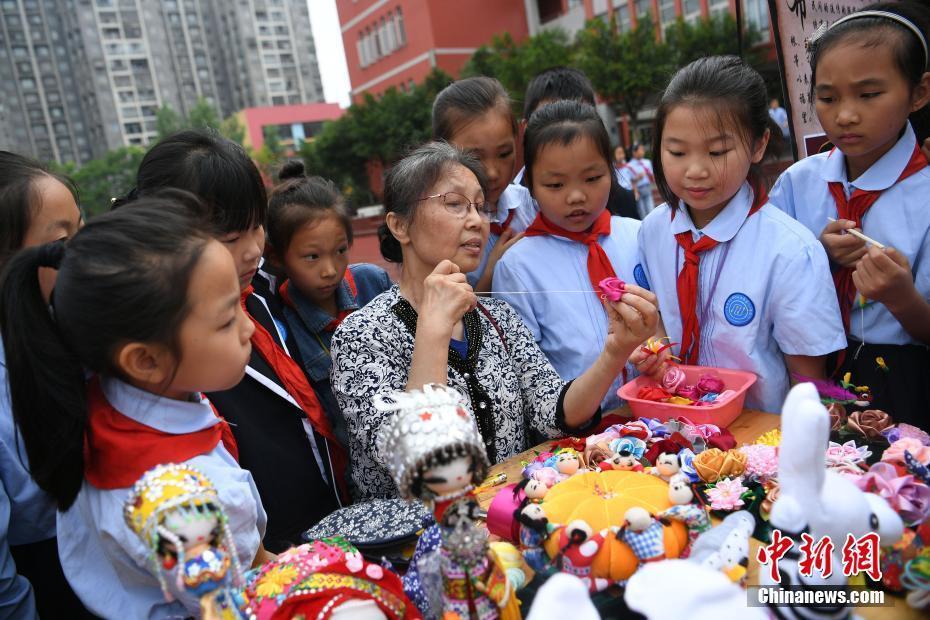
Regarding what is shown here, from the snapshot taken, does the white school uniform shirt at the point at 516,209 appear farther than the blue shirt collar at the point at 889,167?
Yes

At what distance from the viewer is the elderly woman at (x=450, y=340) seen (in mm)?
1549

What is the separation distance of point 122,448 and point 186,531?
1.20ft

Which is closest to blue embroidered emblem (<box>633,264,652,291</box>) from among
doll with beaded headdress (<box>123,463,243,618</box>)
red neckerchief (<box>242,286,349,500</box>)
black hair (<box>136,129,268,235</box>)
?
red neckerchief (<box>242,286,349,500</box>)

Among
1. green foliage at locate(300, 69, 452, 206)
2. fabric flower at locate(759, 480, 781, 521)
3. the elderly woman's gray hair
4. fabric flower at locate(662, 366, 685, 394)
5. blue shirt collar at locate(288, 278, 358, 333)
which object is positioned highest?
green foliage at locate(300, 69, 452, 206)

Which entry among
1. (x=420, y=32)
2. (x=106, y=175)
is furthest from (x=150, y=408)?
(x=106, y=175)

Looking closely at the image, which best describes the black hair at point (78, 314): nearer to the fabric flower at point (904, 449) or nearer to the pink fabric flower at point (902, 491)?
the pink fabric flower at point (902, 491)

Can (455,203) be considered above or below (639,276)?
above

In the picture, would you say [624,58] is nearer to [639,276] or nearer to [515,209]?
[515,209]

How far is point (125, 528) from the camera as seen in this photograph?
1.09m

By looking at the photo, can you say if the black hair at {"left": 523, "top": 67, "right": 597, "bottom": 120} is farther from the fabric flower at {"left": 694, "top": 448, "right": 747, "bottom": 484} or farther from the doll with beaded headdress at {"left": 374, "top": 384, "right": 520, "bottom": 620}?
the doll with beaded headdress at {"left": 374, "top": 384, "right": 520, "bottom": 620}

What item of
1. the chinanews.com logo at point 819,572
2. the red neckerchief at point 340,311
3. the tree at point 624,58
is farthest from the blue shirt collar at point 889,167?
the tree at point 624,58

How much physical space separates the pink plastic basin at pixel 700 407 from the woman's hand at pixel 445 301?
2.06ft

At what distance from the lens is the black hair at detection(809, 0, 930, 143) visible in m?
1.70

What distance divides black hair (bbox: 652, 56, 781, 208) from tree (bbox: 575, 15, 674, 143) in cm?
1992
